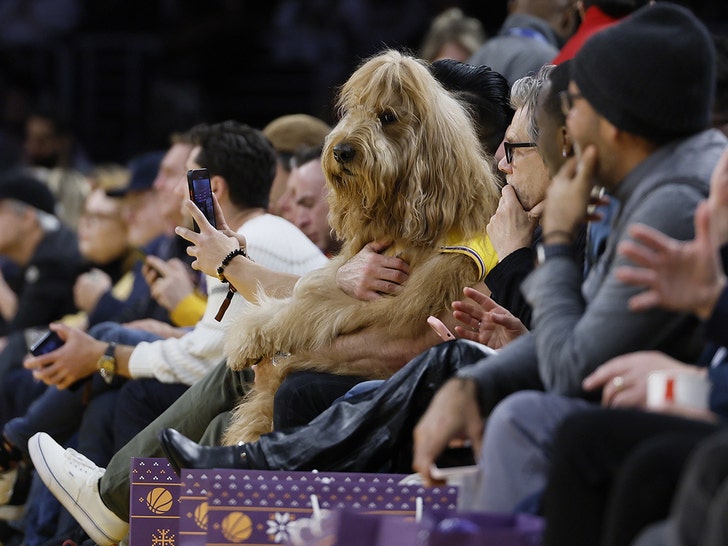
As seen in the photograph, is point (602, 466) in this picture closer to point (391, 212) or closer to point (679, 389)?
point (679, 389)

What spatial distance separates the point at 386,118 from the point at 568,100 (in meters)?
1.11

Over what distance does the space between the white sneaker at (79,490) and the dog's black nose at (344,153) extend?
1.29 m

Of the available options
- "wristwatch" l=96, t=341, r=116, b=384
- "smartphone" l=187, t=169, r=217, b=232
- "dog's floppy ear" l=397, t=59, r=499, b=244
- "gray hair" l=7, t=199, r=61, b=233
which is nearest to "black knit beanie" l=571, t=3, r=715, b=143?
"dog's floppy ear" l=397, t=59, r=499, b=244

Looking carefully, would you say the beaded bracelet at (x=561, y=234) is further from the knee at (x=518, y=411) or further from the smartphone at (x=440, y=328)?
the smartphone at (x=440, y=328)

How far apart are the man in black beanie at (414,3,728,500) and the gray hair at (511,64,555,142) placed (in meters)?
0.90

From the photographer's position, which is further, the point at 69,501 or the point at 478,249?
the point at 69,501

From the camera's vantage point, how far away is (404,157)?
3879 millimetres

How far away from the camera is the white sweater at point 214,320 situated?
4648mm

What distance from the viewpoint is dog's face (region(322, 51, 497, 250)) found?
12.6 ft

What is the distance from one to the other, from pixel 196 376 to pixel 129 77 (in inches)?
289

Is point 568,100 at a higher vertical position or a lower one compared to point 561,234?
higher

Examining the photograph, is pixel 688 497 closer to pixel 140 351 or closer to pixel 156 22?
pixel 140 351

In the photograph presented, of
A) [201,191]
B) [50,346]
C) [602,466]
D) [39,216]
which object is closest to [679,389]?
[602,466]

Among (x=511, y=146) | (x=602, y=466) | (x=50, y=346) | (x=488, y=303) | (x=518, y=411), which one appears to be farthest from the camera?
(x=50, y=346)
